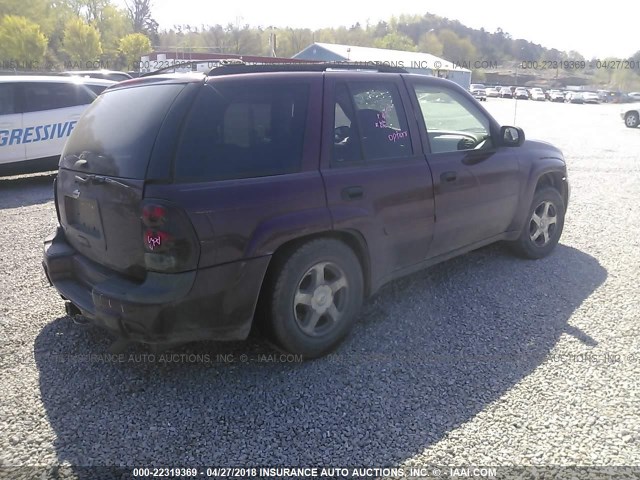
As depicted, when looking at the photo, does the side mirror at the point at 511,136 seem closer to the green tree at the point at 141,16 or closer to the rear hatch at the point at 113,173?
the rear hatch at the point at 113,173

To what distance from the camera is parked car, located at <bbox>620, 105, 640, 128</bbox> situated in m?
22.7

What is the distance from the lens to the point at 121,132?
289 centimetres

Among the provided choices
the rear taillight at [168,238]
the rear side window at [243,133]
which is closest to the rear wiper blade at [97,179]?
the rear taillight at [168,238]

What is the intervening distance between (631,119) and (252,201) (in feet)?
84.6

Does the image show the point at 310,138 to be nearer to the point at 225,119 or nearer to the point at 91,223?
the point at 225,119

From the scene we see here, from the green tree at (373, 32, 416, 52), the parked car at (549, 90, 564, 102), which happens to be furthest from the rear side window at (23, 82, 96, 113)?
the green tree at (373, 32, 416, 52)

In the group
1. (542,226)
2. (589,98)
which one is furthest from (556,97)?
(542,226)

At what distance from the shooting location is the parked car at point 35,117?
26.2ft

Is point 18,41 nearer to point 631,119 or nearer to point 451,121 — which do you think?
point 631,119

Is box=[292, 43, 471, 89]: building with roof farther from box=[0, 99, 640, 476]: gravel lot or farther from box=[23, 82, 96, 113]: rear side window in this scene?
box=[0, 99, 640, 476]: gravel lot

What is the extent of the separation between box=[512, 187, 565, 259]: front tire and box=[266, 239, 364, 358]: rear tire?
236 centimetres

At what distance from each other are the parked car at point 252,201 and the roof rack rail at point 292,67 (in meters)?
0.01

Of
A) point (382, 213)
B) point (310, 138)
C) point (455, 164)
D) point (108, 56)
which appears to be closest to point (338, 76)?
point (310, 138)

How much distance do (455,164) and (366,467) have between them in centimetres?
248
